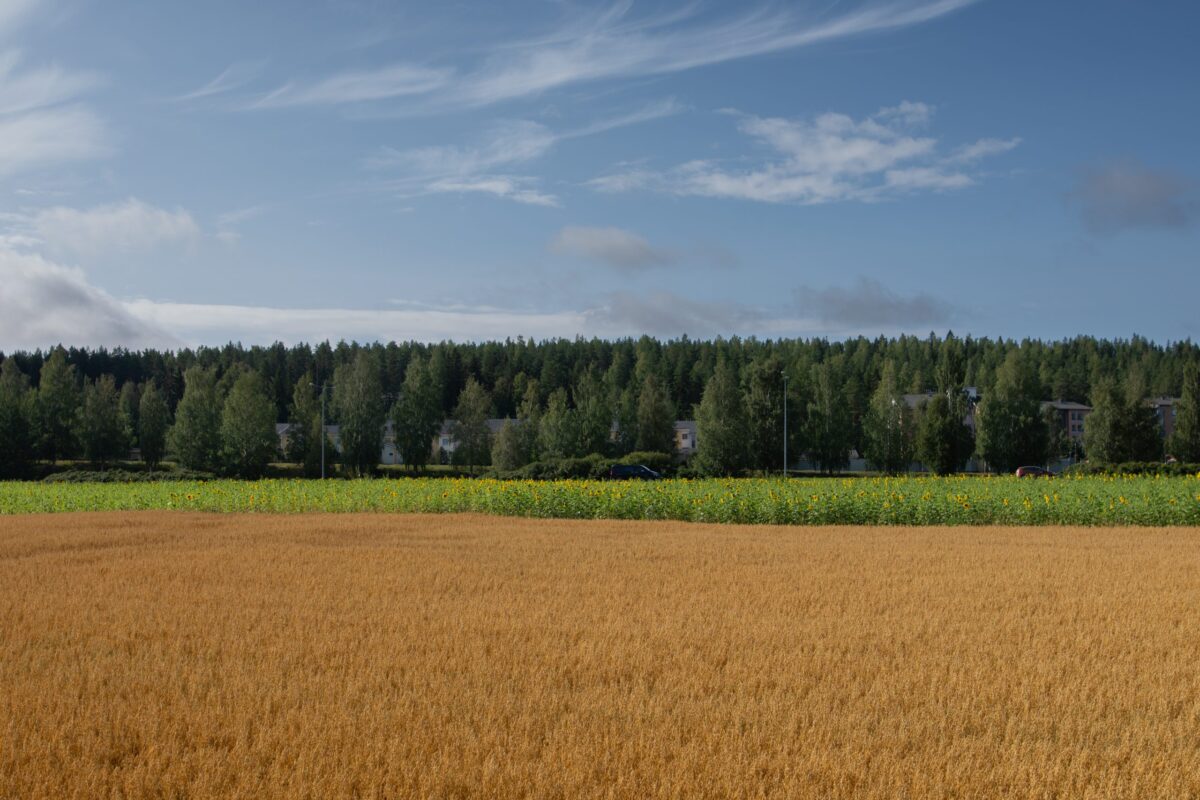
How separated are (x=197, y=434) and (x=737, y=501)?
66.0 metres

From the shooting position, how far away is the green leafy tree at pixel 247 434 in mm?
78312

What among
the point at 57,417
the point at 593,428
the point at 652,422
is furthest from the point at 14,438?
the point at 652,422

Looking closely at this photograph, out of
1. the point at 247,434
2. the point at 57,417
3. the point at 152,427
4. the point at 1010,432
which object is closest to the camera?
the point at 247,434

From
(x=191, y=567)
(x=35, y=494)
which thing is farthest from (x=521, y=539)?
(x=35, y=494)

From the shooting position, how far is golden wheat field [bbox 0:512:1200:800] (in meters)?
7.48

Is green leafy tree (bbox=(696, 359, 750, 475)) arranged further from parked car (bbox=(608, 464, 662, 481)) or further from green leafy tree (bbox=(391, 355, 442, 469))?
green leafy tree (bbox=(391, 355, 442, 469))

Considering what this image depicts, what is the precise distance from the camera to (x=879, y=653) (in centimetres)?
1150

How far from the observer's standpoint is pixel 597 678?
10258 millimetres

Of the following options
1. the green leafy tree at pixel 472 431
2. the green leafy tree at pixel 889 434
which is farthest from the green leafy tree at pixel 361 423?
the green leafy tree at pixel 889 434

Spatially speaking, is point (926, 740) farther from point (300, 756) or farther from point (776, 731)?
point (300, 756)

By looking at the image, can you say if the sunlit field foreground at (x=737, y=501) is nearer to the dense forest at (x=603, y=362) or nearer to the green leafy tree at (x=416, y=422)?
the green leafy tree at (x=416, y=422)

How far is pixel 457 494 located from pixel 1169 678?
27034 mm

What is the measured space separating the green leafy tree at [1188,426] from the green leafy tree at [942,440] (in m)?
17.4

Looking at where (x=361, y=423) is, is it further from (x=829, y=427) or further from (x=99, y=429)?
(x=829, y=427)
